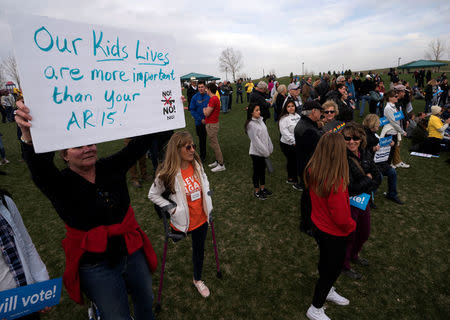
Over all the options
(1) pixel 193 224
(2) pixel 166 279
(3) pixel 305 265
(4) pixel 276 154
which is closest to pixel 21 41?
(1) pixel 193 224

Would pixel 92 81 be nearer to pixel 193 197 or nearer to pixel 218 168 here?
pixel 193 197

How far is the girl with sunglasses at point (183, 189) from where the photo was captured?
2439 millimetres

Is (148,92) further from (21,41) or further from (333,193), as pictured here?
(333,193)

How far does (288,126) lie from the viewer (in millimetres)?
5008

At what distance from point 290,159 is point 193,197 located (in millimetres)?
3557

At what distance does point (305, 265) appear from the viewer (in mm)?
3352

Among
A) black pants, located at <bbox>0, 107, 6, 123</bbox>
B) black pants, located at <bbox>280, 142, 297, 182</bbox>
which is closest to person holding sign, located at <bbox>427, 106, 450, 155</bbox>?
black pants, located at <bbox>280, 142, 297, 182</bbox>

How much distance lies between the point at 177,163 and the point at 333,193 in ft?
5.16

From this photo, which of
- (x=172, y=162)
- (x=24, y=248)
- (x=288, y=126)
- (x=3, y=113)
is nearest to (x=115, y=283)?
(x=24, y=248)

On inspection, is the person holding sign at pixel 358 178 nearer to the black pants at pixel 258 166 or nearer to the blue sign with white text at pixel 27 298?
the black pants at pixel 258 166

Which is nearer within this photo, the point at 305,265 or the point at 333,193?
the point at 333,193

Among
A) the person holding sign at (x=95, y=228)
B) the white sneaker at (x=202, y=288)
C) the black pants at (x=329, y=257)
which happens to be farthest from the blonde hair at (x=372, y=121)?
the person holding sign at (x=95, y=228)

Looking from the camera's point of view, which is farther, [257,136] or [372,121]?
[257,136]

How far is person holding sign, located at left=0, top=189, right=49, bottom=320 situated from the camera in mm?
1500
